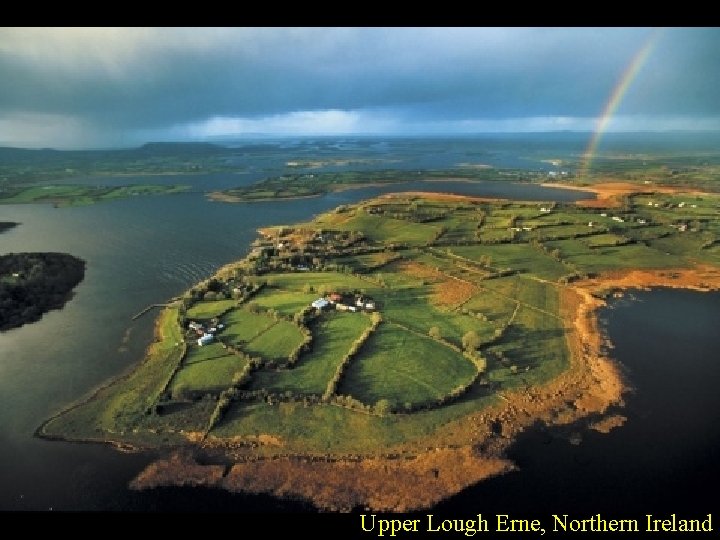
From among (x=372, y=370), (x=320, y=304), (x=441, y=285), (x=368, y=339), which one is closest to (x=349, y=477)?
(x=372, y=370)

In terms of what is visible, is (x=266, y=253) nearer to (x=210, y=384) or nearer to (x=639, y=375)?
(x=210, y=384)

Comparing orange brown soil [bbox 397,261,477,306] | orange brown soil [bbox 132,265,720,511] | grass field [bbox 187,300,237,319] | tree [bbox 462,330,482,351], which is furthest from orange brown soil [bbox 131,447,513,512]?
orange brown soil [bbox 397,261,477,306]

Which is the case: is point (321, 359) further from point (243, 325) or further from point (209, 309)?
point (209, 309)

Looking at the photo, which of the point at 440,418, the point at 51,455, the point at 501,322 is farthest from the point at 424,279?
the point at 51,455

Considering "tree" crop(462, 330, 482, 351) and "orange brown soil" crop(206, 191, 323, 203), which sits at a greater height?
"orange brown soil" crop(206, 191, 323, 203)

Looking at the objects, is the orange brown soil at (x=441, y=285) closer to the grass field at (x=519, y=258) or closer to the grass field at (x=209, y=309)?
the grass field at (x=519, y=258)

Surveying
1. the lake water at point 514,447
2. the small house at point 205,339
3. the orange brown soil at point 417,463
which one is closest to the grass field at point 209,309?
the lake water at point 514,447

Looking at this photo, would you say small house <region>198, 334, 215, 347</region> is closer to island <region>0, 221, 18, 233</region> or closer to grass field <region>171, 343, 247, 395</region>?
grass field <region>171, 343, 247, 395</region>
